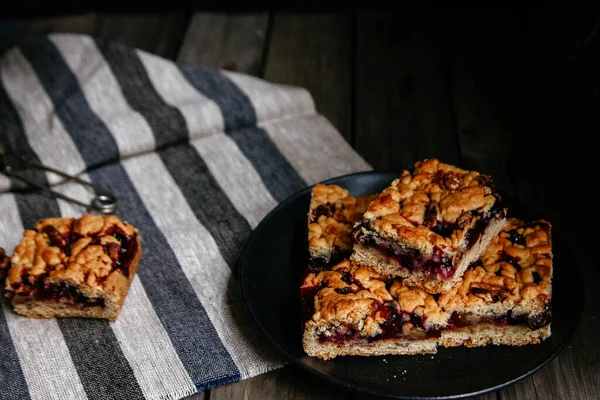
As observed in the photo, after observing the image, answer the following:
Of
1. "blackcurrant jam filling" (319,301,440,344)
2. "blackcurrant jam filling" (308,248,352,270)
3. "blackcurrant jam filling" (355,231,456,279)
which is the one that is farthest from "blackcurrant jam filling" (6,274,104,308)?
"blackcurrant jam filling" (355,231,456,279)

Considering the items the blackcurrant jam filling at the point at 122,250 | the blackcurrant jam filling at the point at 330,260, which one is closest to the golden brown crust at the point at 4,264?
the blackcurrant jam filling at the point at 122,250

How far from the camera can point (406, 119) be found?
3.67 m

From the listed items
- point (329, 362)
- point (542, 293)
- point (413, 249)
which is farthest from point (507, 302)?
point (329, 362)

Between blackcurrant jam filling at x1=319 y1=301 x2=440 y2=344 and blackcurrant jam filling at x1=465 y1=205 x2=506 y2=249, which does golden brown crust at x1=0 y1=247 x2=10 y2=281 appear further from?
blackcurrant jam filling at x1=465 y1=205 x2=506 y2=249

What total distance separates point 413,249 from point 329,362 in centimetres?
44

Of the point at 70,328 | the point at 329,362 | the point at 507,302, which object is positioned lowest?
the point at 70,328

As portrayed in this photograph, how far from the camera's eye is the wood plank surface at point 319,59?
3.79 m

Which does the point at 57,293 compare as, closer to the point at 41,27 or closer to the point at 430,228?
the point at 430,228

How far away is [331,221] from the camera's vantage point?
2639mm

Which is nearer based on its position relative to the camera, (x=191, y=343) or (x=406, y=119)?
(x=191, y=343)

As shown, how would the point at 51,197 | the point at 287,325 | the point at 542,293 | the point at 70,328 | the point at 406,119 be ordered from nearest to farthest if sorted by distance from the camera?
the point at 542,293, the point at 287,325, the point at 70,328, the point at 51,197, the point at 406,119

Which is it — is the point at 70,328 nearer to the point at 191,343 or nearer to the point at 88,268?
the point at 88,268

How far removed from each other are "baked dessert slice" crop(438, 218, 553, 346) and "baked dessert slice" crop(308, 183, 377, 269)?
407mm

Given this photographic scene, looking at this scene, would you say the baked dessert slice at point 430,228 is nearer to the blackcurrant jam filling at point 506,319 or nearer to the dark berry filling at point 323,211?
the blackcurrant jam filling at point 506,319
